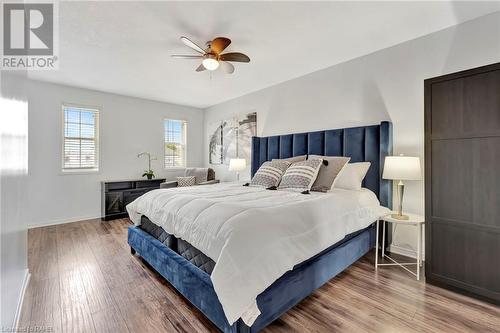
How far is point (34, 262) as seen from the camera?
2625mm

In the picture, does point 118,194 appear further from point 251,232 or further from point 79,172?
point 251,232

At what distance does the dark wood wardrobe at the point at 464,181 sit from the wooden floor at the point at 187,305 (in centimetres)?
27

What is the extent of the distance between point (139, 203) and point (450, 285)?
3269 mm

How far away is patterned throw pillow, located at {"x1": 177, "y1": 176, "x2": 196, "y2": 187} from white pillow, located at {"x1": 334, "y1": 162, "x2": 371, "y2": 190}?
3.28 meters

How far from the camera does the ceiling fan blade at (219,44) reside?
7.79 ft

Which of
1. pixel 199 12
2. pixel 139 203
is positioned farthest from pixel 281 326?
pixel 199 12

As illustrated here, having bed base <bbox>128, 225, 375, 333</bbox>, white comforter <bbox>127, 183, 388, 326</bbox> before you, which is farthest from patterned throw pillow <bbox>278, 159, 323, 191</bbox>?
bed base <bbox>128, 225, 375, 333</bbox>

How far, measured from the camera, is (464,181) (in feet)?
6.50

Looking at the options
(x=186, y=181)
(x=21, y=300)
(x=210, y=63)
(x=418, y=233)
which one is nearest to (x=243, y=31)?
(x=210, y=63)

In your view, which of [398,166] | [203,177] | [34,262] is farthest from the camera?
[203,177]

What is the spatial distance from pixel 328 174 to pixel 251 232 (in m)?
1.69

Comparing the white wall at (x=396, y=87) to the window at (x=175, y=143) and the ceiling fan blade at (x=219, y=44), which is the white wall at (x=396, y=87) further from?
the window at (x=175, y=143)

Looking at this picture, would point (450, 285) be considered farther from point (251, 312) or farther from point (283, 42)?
point (283, 42)

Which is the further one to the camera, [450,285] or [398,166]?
[398,166]
